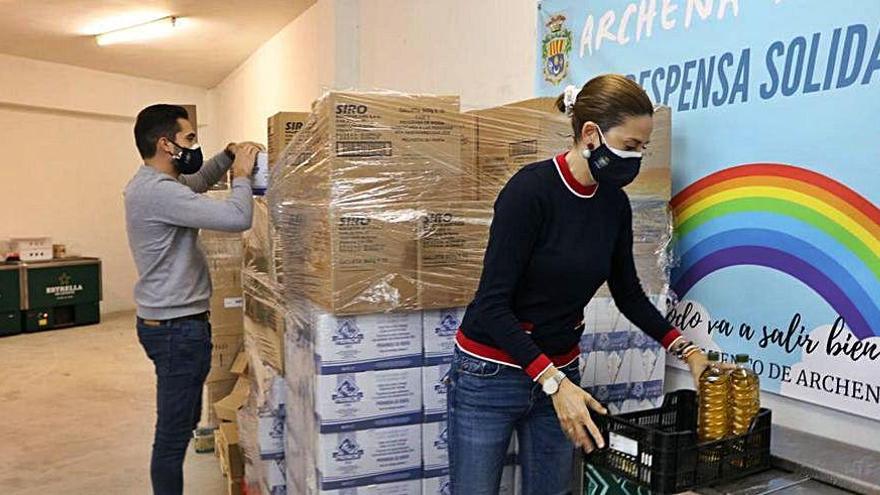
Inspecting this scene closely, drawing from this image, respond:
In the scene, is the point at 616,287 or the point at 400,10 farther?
the point at 400,10

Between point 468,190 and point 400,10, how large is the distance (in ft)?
6.87

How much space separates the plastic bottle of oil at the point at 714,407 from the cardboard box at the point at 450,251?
0.76 m

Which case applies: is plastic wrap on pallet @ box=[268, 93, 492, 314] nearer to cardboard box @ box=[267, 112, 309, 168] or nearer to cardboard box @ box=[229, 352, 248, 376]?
cardboard box @ box=[267, 112, 309, 168]

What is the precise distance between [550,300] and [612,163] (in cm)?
30

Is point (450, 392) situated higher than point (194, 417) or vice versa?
point (450, 392)

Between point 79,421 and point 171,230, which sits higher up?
point 171,230

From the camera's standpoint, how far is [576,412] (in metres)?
1.31

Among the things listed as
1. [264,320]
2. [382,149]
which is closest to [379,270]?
[382,149]

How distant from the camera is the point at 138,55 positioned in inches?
267

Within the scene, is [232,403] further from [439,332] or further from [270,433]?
[439,332]

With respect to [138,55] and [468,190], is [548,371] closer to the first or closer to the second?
[468,190]

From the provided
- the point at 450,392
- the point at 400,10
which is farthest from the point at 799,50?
the point at 400,10

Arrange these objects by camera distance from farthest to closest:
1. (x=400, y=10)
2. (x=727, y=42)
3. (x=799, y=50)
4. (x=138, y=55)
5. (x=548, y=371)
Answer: (x=138, y=55) → (x=400, y=10) → (x=727, y=42) → (x=799, y=50) → (x=548, y=371)

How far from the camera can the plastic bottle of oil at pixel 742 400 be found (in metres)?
1.40
